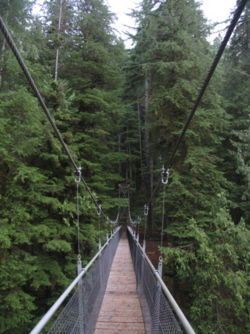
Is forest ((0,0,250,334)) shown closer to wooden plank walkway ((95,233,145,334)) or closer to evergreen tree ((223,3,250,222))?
evergreen tree ((223,3,250,222))

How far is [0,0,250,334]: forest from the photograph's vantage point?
6.11 meters

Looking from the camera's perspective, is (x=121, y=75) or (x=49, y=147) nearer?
(x=49, y=147)

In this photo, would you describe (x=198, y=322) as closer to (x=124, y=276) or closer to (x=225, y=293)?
(x=225, y=293)

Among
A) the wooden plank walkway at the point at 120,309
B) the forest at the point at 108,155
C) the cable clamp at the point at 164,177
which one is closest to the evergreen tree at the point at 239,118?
the forest at the point at 108,155

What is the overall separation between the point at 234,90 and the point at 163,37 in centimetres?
342

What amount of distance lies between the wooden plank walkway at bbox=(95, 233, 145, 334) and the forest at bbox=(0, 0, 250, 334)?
103cm

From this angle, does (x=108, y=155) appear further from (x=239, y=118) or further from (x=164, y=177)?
(x=164, y=177)

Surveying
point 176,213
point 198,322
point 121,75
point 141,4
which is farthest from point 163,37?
point 198,322

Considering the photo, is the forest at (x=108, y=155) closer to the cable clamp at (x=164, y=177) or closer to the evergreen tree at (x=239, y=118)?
the evergreen tree at (x=239, y=118)

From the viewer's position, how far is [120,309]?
380 centimetres

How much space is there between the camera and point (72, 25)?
37.4 feet

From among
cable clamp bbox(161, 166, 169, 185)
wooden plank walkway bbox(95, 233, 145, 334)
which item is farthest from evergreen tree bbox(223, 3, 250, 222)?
wooden plank walkway bbox(95, 233, 145, 334)

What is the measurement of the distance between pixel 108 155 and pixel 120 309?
8599 mm

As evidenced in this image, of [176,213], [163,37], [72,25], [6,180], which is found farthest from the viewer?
[72,25]
